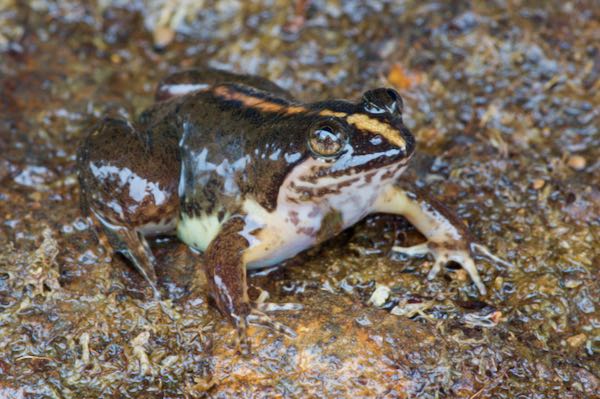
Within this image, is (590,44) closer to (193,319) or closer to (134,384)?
(193,319)

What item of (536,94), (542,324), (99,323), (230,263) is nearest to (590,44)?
(536,94)

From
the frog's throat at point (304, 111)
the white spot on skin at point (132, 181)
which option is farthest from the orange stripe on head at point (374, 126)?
the white spot on skin at point (132, 181)

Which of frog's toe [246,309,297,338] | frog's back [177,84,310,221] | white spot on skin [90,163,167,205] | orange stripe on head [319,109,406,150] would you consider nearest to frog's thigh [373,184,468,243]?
orange stripe on head [319,109,406,150]

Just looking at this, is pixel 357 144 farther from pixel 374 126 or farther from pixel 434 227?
pixel 434 227

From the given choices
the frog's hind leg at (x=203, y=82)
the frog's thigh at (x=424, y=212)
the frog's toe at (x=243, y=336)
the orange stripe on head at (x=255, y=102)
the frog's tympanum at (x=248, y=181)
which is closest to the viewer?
the frog's tympanum at (x=248, y=181)

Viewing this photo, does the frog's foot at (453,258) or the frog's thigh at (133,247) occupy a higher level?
the frog's thigh at (133,247)

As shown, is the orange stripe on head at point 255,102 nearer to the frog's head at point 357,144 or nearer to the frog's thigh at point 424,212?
the frog's head at point 357,144

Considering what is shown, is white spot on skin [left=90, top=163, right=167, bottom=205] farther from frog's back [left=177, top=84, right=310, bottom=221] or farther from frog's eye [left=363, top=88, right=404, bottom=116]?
frog's eye [left=363, top=88, right=404, bottom=116]
